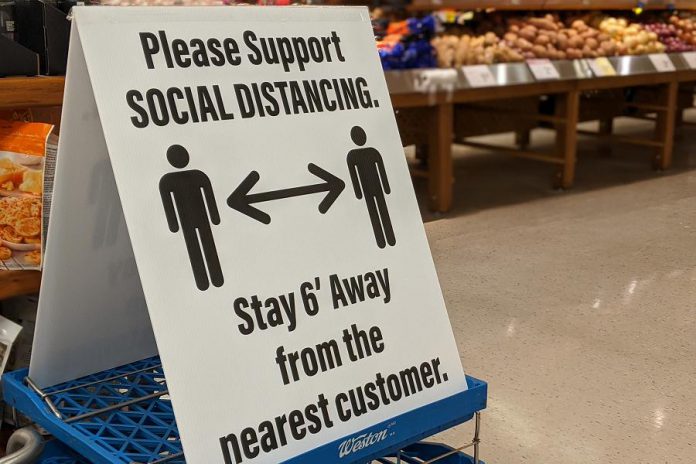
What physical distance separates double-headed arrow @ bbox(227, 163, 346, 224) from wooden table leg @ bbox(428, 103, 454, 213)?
10.5 feet

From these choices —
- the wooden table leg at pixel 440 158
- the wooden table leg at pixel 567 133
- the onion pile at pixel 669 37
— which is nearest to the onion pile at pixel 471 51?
the wooden table leg at pixel 440 158

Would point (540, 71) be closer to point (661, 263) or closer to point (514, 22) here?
point (514, 22)

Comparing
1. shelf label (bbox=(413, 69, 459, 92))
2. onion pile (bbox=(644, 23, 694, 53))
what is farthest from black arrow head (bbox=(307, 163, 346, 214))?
onion pile (bbox=(644, 23, 694, 53))

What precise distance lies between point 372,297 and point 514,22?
14.1 ft

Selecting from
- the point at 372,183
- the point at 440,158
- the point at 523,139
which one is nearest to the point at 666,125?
the point at 523,139

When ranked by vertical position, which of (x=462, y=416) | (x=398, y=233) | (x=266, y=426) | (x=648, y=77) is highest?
(x=398, y=233)

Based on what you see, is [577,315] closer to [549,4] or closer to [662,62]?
[549,4]

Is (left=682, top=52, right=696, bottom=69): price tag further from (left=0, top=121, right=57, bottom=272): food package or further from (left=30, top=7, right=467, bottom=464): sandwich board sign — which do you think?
(left=0, top=121, right=57, bottom=272): food package

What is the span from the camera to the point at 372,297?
1.29m

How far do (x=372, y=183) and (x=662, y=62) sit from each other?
15.8 ft

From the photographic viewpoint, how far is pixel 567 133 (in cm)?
508

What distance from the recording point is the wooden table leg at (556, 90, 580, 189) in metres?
5.07

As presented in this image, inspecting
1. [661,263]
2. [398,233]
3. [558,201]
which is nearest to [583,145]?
[558,201]

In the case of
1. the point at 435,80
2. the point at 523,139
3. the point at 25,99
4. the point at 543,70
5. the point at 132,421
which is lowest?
the point at 523,139
